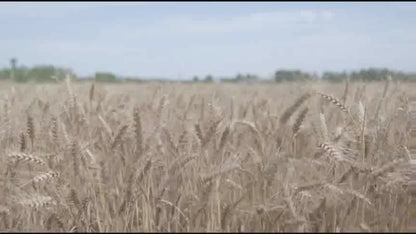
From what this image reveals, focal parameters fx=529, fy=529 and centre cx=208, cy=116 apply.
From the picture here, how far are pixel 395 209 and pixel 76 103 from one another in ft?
5.57

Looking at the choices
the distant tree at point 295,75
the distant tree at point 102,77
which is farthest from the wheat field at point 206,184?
the distant tree at point 102,77

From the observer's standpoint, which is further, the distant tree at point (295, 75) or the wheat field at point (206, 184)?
the distant tree at point (295, 75)

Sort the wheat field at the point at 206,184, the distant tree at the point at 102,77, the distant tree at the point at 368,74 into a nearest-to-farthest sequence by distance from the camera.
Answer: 1. the wheat field at the point at 206,184
2. the distant tree at the point at 368,74
3. the distant tree at the point at 102,77

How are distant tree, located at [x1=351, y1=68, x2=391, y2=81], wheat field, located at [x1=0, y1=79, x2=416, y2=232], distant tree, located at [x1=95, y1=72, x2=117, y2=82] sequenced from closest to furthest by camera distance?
1. wheat field, located at [x1=0, y1=79, x2=416, y2=232]
2. distant tree, located at [x1=351, y1=68, x2=391, y2=81]
3. distant tree, located at [x1=95, y1=72, x2=117, y2=82]

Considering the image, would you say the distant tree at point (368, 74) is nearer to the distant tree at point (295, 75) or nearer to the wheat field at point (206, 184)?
the distant tree at point (295, 75)

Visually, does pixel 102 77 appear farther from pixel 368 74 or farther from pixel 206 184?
pixel 206 184

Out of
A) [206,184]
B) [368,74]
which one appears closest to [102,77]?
[368,74]

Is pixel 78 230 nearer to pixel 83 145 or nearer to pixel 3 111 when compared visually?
pixel 83 145

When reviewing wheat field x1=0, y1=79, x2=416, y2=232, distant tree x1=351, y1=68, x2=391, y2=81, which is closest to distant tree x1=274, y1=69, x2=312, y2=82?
distant tree x1=351, y1=68, x2=391, y2=81

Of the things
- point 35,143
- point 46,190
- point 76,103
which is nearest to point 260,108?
point 76,103

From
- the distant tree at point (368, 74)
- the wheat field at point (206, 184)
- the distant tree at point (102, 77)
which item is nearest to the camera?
→ the wheat field at point (206, 184)

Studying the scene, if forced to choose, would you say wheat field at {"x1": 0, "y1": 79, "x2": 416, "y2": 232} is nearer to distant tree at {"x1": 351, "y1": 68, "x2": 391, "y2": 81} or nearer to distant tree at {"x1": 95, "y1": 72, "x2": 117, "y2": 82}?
distant tree at {"x1": 351, "y1": 68, "x2": 391, "y2": 81}

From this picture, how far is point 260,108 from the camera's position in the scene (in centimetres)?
402

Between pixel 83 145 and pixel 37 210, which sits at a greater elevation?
pixel 83 145
